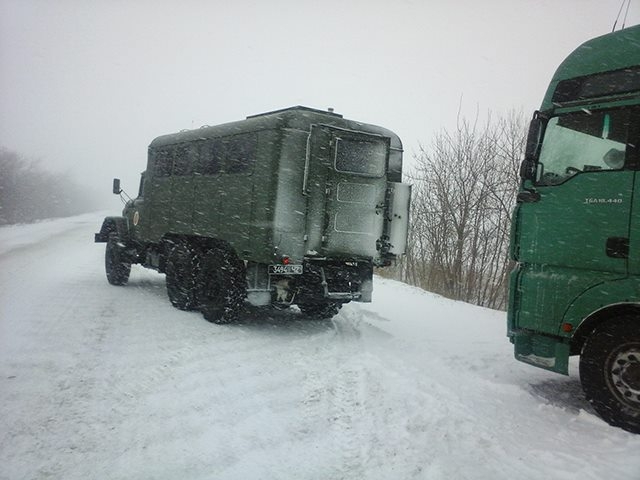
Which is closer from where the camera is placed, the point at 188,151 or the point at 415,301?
the point at 188,151

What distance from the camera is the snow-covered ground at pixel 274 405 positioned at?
124 inches

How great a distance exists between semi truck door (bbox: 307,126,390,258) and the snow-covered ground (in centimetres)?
145

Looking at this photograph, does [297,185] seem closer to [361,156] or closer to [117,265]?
[361,156]

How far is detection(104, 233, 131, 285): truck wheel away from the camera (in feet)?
33.0

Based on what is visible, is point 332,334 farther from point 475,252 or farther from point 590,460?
point 475,252

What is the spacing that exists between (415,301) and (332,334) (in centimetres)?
410

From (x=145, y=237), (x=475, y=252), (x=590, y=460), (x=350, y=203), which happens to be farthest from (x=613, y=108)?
(x=475, y=252)

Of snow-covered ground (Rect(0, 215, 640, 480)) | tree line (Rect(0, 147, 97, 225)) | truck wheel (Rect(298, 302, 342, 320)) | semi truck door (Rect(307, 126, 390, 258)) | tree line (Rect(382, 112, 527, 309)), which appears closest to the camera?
snow-covered ground (Rect(0, 215, 640, 480))

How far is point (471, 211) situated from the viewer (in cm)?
1548

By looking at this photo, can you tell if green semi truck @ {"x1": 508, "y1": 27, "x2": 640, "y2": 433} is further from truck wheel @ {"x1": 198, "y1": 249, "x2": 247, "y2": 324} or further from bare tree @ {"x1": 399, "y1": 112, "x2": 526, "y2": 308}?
bare tree @ {"x1": 399, "y1": 112, "x2": 526, "y2": 308}

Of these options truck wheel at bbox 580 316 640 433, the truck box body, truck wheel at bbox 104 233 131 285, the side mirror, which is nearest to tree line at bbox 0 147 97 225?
truck wheel at bbox 104 233 131 285

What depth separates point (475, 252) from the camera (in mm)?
15406

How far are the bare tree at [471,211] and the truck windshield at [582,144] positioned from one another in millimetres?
10286

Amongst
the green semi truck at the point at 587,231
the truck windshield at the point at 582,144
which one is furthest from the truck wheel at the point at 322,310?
the truck windshield at the point at 582,144
